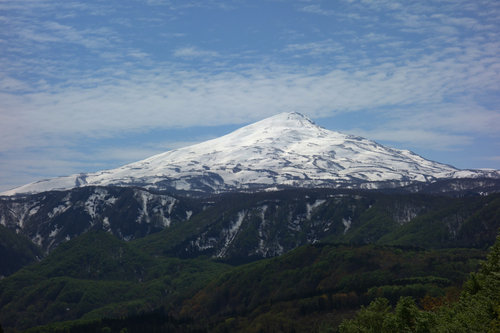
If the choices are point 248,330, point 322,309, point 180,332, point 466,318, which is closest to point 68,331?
point 180,332

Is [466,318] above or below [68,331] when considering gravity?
above

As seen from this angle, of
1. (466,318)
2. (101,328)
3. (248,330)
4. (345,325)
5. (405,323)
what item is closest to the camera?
(466,318)

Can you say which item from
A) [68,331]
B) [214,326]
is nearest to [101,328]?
[68,331]

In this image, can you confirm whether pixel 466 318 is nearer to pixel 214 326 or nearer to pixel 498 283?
pixel 498 283

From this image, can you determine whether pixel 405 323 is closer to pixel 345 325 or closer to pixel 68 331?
pixel 345 325

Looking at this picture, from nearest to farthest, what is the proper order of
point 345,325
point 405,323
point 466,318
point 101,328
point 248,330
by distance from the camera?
point 466,318 → point 405,323 → point 345,325 → point 248,330 → point 101,328

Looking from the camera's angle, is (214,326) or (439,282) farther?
(214,326)

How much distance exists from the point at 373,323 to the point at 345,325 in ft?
21.5

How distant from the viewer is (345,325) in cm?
9488

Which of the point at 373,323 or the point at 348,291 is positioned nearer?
the point at 373,323

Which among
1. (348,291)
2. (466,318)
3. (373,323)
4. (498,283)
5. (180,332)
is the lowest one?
(180,332)

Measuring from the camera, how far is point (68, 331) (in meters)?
190

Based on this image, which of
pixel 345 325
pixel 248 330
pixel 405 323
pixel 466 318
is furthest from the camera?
pixel 248 330

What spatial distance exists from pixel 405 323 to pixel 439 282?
107m
